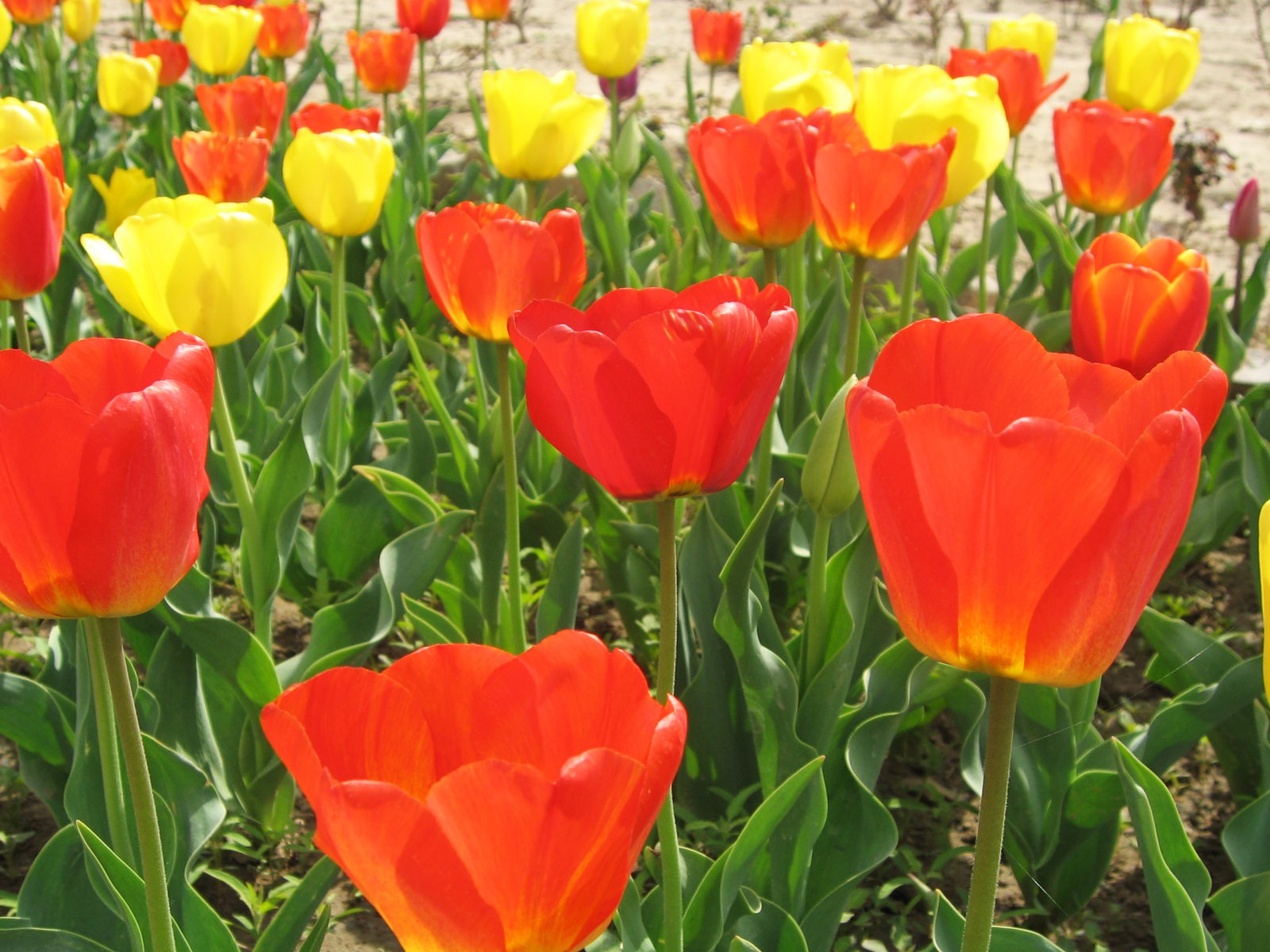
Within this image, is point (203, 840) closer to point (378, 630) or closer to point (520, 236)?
point (378, 630)

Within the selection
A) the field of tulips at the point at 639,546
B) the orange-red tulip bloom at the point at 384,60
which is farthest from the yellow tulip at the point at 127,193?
the orange-red tulip bloom at the point at 384,60

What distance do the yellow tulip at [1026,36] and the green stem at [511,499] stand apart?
7.09 ft

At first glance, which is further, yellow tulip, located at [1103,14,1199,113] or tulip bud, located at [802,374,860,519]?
yellow tulip, located at [1103,14,1199,113]

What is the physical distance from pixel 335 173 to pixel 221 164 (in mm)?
391

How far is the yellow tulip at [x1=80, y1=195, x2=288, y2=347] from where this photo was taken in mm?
1604

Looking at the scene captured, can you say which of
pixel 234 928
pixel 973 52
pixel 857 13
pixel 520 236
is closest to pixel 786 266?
pixel 973 52

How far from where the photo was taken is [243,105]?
3.01 meters

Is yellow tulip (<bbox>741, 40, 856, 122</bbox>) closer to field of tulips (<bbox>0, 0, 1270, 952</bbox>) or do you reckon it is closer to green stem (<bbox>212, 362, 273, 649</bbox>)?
field of tulips (<bbox>0, 0, 1270, 952</bbox>)

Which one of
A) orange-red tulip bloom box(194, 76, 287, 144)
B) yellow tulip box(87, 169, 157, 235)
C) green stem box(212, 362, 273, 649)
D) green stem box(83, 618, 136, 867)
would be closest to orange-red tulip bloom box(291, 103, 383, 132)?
orange-red tulip bloom box(194, 76, 287, 144)

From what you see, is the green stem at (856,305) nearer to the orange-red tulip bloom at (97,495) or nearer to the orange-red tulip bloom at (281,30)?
the orange-red tulip bloom at (97,495)

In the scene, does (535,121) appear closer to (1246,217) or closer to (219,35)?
(1246,217)

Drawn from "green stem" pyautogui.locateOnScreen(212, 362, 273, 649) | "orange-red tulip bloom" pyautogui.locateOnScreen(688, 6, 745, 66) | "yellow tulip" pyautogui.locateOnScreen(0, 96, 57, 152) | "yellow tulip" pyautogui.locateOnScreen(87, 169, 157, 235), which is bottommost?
"green stem" pyautogui.locateOnScreen(212, 362, 273, 649)

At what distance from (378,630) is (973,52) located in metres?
2.01

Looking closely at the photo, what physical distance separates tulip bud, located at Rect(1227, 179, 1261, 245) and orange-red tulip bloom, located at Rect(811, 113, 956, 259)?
4.23 feet
